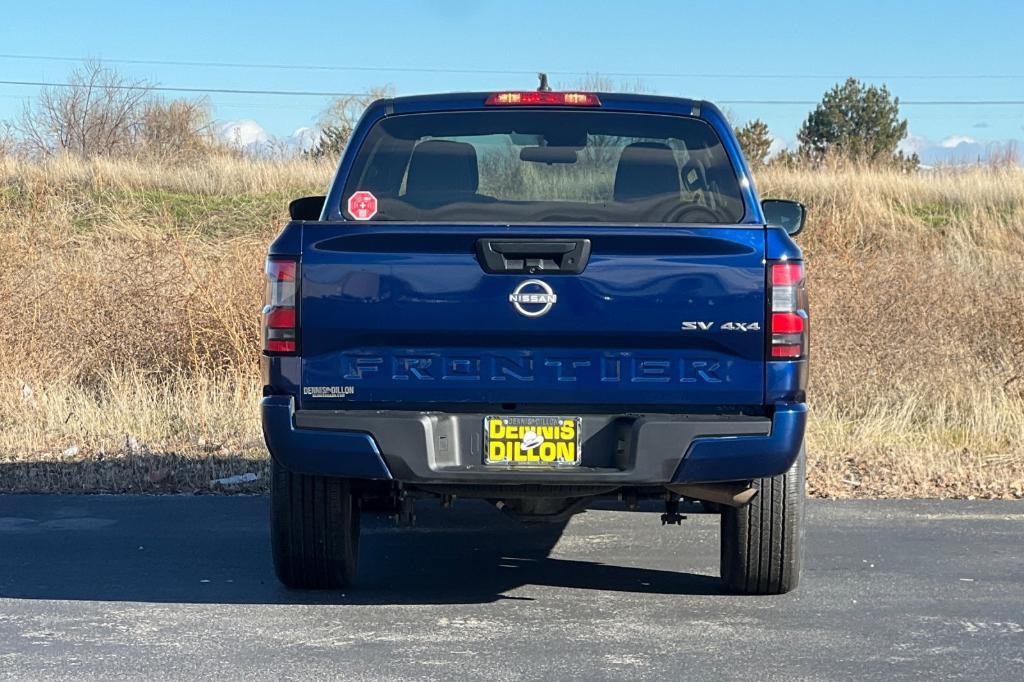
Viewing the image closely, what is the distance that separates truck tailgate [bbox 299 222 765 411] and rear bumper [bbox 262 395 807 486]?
0.08 meters

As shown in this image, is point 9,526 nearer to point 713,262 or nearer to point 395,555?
point 395,555

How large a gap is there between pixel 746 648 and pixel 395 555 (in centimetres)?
206

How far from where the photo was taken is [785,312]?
15.4 ft

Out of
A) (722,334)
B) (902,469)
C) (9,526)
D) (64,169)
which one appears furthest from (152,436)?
(64,169)

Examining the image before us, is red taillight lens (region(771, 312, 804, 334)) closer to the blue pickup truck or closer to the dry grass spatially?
the blue pickup truck

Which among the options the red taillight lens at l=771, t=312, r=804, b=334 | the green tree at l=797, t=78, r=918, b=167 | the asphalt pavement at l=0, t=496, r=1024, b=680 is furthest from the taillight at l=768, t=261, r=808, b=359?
the green tree at l=797, t=78, r=918, b=167

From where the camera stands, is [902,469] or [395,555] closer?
[395,555]

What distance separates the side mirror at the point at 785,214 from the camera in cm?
589

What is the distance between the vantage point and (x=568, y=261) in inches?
186

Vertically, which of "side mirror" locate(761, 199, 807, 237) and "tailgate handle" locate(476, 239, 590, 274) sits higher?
"side mirror" locate(761, 199, 807, 237)

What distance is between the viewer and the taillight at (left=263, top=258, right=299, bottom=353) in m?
4.77

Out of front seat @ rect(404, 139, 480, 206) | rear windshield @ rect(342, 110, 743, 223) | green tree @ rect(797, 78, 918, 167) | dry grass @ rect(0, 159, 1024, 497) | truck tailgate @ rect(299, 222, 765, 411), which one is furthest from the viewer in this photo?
green tree @ rect(797, 78, 918, 167)

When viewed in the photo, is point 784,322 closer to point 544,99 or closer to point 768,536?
point 768,536

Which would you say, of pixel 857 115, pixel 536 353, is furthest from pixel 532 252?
pixel 857 115
